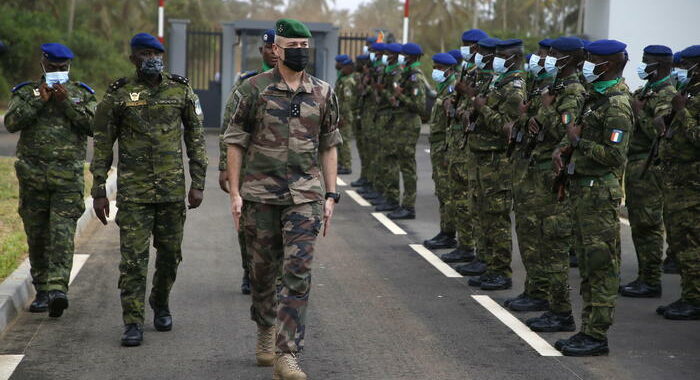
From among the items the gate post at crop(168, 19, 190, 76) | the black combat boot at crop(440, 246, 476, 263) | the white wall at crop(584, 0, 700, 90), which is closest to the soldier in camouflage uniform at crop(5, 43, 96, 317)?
the black combat boot at crop(440, 246, 476, 263)

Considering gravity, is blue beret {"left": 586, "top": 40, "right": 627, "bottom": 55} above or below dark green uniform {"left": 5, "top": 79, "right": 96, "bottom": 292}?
above

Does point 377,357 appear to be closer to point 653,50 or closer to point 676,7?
point 653,50

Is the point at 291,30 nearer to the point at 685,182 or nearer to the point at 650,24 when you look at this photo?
the point at 685,182

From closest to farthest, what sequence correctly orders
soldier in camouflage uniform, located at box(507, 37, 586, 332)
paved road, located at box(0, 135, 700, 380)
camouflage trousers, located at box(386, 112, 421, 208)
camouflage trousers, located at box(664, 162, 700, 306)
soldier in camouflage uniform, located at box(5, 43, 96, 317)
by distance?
paved road, located at box(0, 135, 700, 380), soldier in camouflage uniform, located at box(507, 37, 586, 332), soldier in camouflage uniform, located at box(5, 43, 96, 317), camouflage trousers, located at box(664, 162, 700, 306), camouflage trousers, located at box(386, 112, 421, 208)

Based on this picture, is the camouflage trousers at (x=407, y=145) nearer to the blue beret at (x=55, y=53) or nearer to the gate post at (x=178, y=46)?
the blue beret at (x=55, y=53)

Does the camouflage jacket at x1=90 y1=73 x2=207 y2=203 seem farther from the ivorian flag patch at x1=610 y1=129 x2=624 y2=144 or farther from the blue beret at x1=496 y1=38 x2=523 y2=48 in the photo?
the blue beret at x1=496 y1=38 x2=523 y2=48

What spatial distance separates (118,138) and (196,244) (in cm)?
428

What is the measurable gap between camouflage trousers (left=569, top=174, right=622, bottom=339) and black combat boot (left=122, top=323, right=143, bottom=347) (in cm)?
290

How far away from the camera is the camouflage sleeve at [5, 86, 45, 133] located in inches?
309

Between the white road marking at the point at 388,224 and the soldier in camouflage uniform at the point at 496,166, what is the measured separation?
3156 millimetres

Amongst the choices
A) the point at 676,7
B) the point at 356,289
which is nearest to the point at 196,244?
the point at 356,289

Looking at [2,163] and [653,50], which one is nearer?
[653,50]

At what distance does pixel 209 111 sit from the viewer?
89.4ft

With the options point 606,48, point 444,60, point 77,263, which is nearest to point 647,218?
point 606,48
